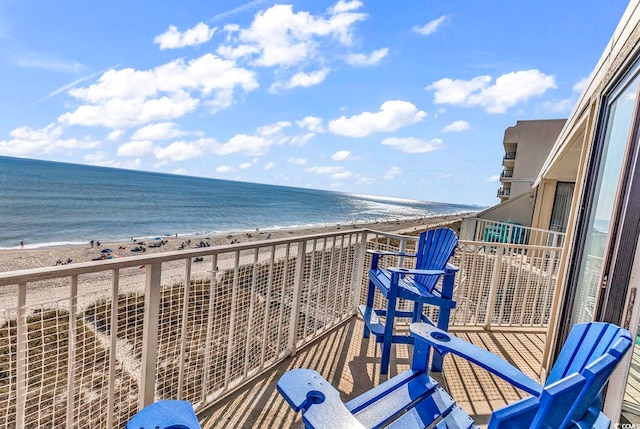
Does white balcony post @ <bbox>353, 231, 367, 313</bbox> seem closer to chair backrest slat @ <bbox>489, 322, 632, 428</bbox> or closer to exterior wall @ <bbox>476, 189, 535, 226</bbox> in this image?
chair backrest slat @ <bbox>489, 322, 632, 428</bbox>

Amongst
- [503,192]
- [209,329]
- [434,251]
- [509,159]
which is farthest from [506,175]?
[209,329]

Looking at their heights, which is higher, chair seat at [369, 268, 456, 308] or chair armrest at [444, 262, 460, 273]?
chair armrest at [444, 262, 460, 273]

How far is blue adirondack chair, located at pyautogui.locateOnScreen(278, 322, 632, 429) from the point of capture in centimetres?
71

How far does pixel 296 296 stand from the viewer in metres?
2.42

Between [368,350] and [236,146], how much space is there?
61678 mm

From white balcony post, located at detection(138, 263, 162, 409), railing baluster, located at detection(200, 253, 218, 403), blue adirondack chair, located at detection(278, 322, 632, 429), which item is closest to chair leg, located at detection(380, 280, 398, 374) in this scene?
blue adirondack chair, located at detection(278, 322, 632, 429)

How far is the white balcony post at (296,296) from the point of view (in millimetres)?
2406

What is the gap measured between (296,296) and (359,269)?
1092mm

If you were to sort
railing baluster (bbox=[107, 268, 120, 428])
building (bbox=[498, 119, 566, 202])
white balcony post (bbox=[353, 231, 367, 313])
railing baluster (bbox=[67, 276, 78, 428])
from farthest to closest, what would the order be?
building (bbox=[498, 119, 566, 202]), white balcony post (bbox=[353, 231, 367, 313]), railing baluster (bbox=[107, 268, 120, 428]), railing baluster (bbox=[67, 276, 78, 428])

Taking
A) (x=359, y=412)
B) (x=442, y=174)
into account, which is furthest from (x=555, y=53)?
(x=442, y=174)

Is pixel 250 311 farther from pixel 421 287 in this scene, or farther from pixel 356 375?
pixel 421 287

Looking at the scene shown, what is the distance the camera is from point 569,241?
221 centimetres

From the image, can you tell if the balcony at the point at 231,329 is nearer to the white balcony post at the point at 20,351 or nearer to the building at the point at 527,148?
the white balcony post at the point at 20,351

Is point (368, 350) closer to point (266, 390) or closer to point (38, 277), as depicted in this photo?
point (266, 390)
